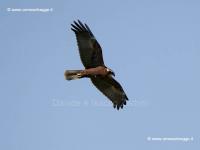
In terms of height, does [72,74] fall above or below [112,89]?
above

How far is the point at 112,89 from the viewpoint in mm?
26125

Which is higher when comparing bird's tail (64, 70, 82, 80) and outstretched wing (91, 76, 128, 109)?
bird's tail (64, 70, 82, 80)

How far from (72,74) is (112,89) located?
1975 mm

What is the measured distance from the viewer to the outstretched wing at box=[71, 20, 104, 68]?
25.1 metres

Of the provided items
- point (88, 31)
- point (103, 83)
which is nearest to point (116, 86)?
point (103, 83)

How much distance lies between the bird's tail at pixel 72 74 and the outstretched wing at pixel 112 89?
1.02 metres

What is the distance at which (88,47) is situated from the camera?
25.2m

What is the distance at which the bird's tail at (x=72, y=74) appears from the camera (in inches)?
973

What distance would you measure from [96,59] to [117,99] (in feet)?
6.39

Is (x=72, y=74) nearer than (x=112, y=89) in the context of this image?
Yes

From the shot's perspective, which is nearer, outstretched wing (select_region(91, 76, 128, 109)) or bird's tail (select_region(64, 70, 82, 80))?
bird's tail (select_region(64, 70, 82, 80))

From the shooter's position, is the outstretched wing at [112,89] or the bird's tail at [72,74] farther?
the outstretched wing at [112,89]

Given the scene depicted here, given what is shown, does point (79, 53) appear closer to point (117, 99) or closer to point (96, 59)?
point (96, 59)

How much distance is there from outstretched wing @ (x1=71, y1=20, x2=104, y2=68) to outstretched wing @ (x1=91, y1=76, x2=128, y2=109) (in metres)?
0.66
